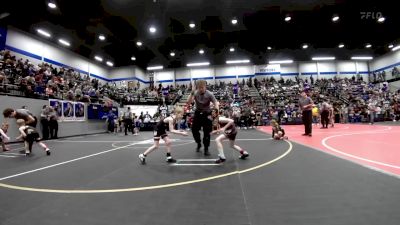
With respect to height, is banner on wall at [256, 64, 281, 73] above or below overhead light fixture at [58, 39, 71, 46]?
below

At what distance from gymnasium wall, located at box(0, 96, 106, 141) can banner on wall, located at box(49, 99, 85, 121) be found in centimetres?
30

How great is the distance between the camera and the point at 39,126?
12.4 meters

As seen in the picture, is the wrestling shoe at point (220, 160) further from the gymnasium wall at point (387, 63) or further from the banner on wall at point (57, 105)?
the gymnasium wall at point (387, 63)

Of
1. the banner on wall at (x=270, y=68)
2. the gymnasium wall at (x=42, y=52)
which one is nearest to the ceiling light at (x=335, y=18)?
the banner on wall at (x=270, y=68)

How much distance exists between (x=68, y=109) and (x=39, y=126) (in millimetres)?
2417

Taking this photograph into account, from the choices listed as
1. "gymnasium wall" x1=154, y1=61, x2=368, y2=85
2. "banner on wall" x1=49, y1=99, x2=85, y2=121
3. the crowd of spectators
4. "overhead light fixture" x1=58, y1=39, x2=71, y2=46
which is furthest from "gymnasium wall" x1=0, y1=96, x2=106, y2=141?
"gymnasium wall" x1=154, y1=61, x2=368, y2=85

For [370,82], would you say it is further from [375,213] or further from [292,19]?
[375,213]

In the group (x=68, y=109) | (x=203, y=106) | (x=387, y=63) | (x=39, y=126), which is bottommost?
(x=39, y=126)

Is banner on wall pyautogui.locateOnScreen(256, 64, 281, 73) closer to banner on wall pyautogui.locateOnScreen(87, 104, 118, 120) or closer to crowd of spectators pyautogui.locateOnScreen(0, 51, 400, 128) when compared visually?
crowd of spectators pyautogui.locateOnScreen(0, 51, 400, 128)

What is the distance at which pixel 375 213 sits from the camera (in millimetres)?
2086

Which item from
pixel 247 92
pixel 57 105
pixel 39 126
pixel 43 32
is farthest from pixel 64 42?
pixel 247 92

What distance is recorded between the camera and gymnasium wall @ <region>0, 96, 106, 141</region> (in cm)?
1094

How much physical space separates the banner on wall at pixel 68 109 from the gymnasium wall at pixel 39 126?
0.99 feet

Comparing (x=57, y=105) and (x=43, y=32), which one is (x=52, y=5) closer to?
(x=57, y=105)
